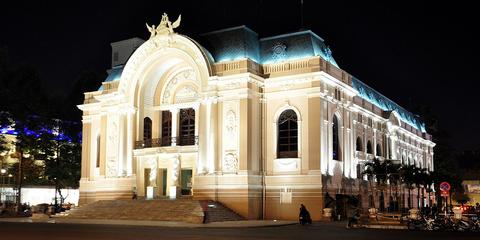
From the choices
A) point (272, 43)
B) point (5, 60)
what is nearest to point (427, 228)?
point (272, 43)

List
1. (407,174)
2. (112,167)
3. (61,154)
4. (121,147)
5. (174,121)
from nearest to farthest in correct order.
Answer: (174,121) → (121,147) → (112,167) → (407,174) → (61,154)

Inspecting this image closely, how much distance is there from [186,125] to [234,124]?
6.36m

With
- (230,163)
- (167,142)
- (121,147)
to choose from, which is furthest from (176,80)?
(230,163)

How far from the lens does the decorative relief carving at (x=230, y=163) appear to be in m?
40.8

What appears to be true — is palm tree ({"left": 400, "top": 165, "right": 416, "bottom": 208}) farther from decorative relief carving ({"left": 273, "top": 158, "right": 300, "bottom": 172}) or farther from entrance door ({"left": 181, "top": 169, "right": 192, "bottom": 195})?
entrance door ({"left": 181, "top": 169, "right": 192, "bottom": 195})

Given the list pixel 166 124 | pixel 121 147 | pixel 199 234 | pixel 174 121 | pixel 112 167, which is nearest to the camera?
pixel 199 234

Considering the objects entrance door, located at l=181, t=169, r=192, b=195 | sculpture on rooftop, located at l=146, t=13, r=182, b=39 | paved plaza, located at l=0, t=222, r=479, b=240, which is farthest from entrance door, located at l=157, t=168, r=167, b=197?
paved plaza, located at l=0, t=222, r=479, b=240

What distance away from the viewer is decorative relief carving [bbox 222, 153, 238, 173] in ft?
134

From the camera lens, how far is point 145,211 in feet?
128

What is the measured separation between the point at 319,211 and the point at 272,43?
12.7 m

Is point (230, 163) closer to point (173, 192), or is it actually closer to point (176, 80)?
point (173, 192)

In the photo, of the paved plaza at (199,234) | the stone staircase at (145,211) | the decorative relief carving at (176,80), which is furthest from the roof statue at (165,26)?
the paved plaza at (199,234)

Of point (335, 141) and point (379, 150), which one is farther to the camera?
point (379, 150)

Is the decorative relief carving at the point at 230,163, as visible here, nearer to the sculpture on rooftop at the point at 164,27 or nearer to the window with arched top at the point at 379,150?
the sculpture on rooftop at the point at 164,27
